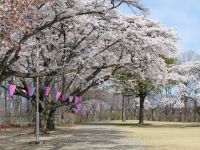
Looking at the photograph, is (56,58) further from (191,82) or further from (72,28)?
(191,82)

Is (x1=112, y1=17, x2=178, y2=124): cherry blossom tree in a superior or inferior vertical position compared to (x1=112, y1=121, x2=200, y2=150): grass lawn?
superior

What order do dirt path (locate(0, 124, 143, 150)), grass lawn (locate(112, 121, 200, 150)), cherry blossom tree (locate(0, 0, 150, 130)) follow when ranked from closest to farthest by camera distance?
cherry blossom tree (locate(0, 0, 150, 130)) < dirt path (locate(0, 124, 143, 150)) < grass lawn (locate(112, 121, 200, 150))

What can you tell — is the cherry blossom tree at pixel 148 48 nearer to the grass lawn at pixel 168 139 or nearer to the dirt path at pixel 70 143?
the grass lawn at pixel 168 139

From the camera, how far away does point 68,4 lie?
771 inches

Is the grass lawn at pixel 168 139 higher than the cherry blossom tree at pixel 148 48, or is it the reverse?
the cherry blossom tree at pixel 148 48

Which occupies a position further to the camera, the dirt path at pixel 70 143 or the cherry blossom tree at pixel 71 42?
the dirt path at pixel 70 143

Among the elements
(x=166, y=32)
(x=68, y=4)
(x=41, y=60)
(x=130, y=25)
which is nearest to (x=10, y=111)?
(x=41, y=60)

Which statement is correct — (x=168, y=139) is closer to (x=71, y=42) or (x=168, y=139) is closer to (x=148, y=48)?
(x=148, y=48)

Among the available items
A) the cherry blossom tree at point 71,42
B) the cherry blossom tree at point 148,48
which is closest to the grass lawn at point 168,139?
the cherry blossom tree at point 148,48

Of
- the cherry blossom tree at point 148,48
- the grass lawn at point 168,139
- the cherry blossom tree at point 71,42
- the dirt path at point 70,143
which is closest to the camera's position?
the cherry blossom tree at point 71,42

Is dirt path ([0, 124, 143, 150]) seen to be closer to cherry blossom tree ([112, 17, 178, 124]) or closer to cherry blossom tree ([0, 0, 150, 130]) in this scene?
cherry blossom tree ([0, 0, 150, 130])

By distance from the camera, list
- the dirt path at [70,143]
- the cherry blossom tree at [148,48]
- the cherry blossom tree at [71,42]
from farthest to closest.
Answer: the cherry blossom tree at [148,48]
the dirt path at [70,143]
the cherry blossom tree at [71,42]

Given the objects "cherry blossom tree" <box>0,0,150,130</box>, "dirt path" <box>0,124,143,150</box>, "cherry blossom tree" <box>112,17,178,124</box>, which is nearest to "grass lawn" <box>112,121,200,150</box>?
"dirt path" <box>0,124,143,150</box>

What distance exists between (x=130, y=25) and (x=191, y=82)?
106 ft
